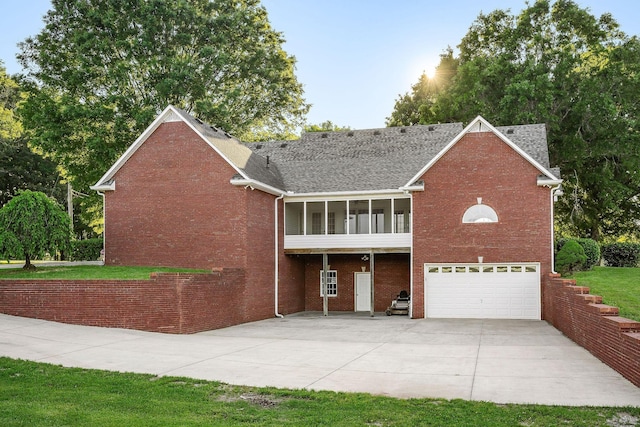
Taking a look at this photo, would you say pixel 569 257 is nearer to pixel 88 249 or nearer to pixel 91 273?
pixel 91 273

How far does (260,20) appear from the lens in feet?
126

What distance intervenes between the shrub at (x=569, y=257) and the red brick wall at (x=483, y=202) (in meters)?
3.08

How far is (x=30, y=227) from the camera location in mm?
21828

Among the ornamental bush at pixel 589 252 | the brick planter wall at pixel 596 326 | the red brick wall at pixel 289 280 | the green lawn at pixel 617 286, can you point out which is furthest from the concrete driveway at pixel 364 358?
the ornamental bush at pixel 589 252

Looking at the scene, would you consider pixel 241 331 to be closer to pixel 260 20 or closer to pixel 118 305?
pixel 118 305

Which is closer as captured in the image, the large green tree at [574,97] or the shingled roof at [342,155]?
the shingled roof at [342,155]

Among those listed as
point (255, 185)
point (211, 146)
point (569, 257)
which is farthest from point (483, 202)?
point (211, 146)

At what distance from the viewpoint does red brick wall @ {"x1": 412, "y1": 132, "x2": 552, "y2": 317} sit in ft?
77.6

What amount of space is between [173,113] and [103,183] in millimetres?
4067

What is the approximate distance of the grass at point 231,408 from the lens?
337 inches

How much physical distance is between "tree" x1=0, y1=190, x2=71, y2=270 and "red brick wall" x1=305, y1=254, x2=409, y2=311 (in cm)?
1118

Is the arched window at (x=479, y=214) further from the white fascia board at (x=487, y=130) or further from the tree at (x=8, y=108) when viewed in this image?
the tree at (x=8, y=108)

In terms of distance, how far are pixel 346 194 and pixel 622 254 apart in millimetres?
13719

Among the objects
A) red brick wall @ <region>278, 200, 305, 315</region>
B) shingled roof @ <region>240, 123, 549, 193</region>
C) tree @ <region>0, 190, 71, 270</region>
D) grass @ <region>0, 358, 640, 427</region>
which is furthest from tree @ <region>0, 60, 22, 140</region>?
grass @ <region>0, 358, 640, 427</region>
